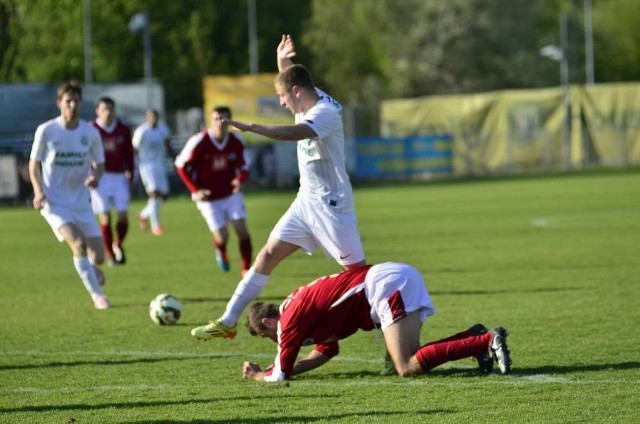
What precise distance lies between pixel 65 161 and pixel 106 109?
211 inches

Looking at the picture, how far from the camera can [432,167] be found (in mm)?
47375

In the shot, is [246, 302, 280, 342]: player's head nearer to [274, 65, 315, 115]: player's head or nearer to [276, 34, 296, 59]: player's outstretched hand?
[274, 65, 315, 115]: player's head

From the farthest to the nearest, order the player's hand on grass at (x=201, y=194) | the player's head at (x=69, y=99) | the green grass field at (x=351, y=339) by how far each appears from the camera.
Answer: the player's hand on grass at (x=201, y=194) → the player's head at (x=69, y=99) → the green grass field at (x=351, y=339)

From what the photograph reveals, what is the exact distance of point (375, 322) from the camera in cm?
871

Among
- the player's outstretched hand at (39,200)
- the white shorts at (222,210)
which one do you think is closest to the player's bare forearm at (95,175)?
the player's outstretched hand at (39,200)

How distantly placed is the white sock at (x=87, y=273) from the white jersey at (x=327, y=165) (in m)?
3.97

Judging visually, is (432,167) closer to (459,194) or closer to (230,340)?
(459,194)

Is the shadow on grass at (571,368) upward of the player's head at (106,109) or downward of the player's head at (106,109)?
downward

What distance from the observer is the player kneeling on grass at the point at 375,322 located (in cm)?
850

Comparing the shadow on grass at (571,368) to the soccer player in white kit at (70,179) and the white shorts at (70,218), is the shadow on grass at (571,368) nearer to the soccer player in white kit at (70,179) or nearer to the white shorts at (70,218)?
the soccer player in white kit at (70,179)

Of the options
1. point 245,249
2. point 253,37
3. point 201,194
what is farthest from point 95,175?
point 253,37

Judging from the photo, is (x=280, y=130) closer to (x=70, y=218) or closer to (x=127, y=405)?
(x=127, y=405)

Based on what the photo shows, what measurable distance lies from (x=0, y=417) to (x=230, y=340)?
3314mm

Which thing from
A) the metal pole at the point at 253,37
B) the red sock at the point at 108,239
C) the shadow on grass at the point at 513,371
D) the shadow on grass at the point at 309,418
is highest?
the metal pole at the point at 253,37
